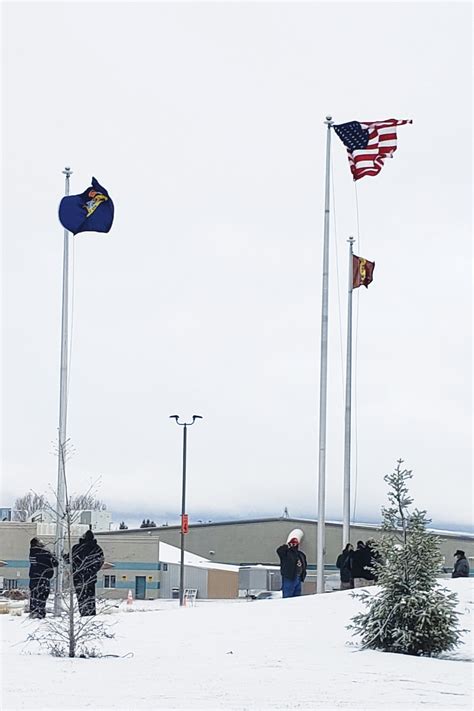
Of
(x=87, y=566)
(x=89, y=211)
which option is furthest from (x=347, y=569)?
(x=89, y=211)

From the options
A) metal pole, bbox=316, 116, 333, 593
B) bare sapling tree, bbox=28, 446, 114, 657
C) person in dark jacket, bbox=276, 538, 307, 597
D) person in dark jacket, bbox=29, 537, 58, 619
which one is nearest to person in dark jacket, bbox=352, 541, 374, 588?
person in dark jacket, bbox=276, 538, 307, 597

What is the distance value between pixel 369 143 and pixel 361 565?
10810 mm

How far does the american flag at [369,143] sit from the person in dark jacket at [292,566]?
1006cm

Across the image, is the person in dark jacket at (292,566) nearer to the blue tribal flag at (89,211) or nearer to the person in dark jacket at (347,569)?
the person in dark jacket at (347,569)

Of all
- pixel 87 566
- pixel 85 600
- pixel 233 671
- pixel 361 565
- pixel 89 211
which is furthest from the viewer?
pixel 89 211

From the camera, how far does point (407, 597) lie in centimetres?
1574

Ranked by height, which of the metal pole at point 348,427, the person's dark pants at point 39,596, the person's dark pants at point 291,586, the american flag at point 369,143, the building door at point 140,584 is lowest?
the building door at point 140,584

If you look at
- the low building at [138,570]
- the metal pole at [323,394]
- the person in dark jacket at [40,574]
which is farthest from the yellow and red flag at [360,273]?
the low building at [138,570]

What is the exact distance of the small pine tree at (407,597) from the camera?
15.6 meters

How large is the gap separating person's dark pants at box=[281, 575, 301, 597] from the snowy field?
17.3 ft

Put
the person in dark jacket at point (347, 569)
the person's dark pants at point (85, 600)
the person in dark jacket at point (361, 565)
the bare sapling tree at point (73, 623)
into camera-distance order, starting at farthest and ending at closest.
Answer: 1. the person in dark jacket at point (347, 569)
2. the person in dark jacket at point (361, 565)
3. the person's dark pants at point (85, 600)
4. the bare sapling tree at point (73, 623)

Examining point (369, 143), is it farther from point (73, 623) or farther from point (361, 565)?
point (73, 623)

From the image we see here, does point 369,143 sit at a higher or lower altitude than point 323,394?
higher

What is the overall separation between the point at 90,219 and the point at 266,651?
47.1 ft
